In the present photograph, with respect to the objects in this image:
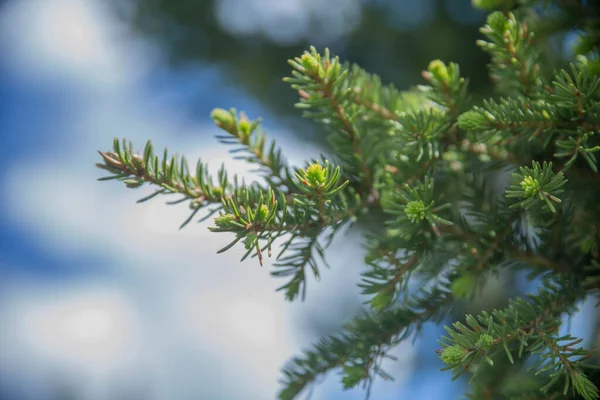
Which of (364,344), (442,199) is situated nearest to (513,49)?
(442,199)

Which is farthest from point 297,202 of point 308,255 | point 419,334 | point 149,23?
point 149,23

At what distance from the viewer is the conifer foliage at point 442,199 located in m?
0.31

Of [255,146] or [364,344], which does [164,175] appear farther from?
[364,344]

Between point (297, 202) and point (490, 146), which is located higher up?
point (490, 146)

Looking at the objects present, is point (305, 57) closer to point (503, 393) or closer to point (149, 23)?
point (503, 393)

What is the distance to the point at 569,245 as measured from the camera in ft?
1.32

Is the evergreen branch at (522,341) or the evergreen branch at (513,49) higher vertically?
the evergreen branch at (513,49)

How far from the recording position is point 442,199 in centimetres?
36

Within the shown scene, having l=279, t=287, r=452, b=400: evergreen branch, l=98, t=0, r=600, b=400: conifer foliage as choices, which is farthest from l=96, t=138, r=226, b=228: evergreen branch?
l=279, t=287, r=452, b=400: evergreen branch

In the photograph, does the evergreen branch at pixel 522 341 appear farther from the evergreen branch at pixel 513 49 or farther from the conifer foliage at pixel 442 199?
the evergreen branch at pixel 513 49

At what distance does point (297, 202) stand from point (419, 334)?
0.53 feet

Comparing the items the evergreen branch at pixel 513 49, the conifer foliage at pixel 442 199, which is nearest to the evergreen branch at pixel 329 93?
the conifer foliage at pixel 442 199

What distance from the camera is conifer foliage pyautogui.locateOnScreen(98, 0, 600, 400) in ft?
1.01

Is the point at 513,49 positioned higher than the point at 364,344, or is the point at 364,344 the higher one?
the point at 513,49
